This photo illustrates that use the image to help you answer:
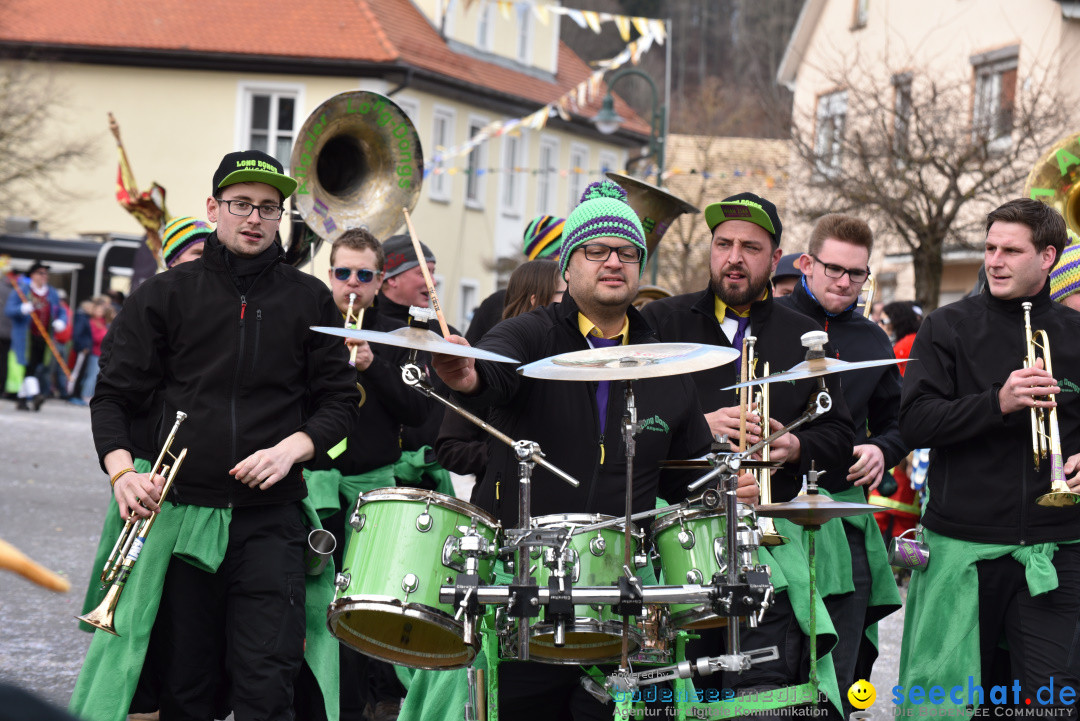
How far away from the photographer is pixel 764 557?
18.8 feet

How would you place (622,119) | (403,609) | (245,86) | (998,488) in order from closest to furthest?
(403,609)
(998,488)
(622,119)
(245,86)

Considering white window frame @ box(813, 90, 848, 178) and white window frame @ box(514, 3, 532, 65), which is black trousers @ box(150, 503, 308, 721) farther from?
white window frame @ box(514, 3, 532, 65)

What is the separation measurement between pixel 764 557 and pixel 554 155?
3420cm

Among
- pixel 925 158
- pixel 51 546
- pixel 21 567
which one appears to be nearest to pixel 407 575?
pixel 21 567

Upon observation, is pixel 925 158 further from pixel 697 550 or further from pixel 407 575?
pixel 407 575

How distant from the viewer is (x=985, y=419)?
5586mm

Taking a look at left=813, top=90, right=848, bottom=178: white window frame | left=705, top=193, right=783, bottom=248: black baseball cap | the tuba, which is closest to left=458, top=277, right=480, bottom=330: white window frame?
left=813, top=90, right=848, bottom=178: white window frame

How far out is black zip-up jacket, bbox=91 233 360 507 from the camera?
5266 millimetres

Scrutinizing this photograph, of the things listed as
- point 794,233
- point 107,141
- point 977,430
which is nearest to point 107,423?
point 977,430

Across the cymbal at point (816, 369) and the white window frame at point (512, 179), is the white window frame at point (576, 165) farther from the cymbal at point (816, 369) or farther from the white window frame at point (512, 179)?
the cymbal at point (816, 369)

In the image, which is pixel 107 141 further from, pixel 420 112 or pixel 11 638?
pixel 11 638

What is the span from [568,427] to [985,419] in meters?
1.73

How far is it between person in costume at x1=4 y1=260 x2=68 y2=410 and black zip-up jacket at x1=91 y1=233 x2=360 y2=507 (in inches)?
701

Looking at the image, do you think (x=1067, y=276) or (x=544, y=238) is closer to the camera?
(x=1067, y=276)
